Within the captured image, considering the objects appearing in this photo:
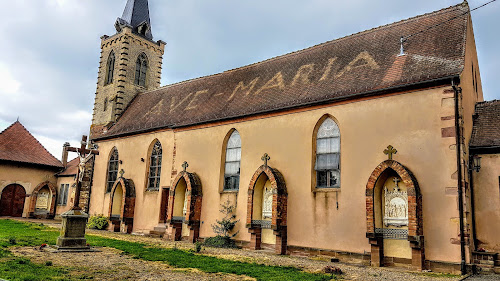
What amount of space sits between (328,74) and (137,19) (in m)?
18.7

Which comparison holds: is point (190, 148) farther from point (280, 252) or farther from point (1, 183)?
point (1, 183)

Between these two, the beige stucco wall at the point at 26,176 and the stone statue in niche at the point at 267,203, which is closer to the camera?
the stone statue in niche at the point at 267,203

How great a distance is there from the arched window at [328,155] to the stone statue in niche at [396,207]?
1.96m

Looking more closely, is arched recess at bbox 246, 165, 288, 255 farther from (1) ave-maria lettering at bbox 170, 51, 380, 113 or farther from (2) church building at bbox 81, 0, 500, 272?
(1) ave-maria lettering at bbox 170, 51, 380, 113

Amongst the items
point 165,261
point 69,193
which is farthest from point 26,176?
point 165,261

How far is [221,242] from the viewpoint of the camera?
1611 cm

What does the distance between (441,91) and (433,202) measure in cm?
351

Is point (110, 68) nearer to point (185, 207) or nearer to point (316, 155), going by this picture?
point (185, 207)

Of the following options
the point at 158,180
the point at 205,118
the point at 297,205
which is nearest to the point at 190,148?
the point at 205,118

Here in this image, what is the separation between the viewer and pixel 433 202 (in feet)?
38.4

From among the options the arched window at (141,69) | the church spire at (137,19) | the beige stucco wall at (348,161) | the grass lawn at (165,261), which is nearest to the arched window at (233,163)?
the beige stucco wall at (348,161)

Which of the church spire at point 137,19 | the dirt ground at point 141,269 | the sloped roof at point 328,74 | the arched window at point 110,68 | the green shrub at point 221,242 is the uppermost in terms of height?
the church spire at point 137,19

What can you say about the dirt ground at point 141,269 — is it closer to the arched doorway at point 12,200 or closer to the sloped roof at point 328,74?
the sloped roof at point 328,74

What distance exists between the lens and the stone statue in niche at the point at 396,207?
1231 centimetres
